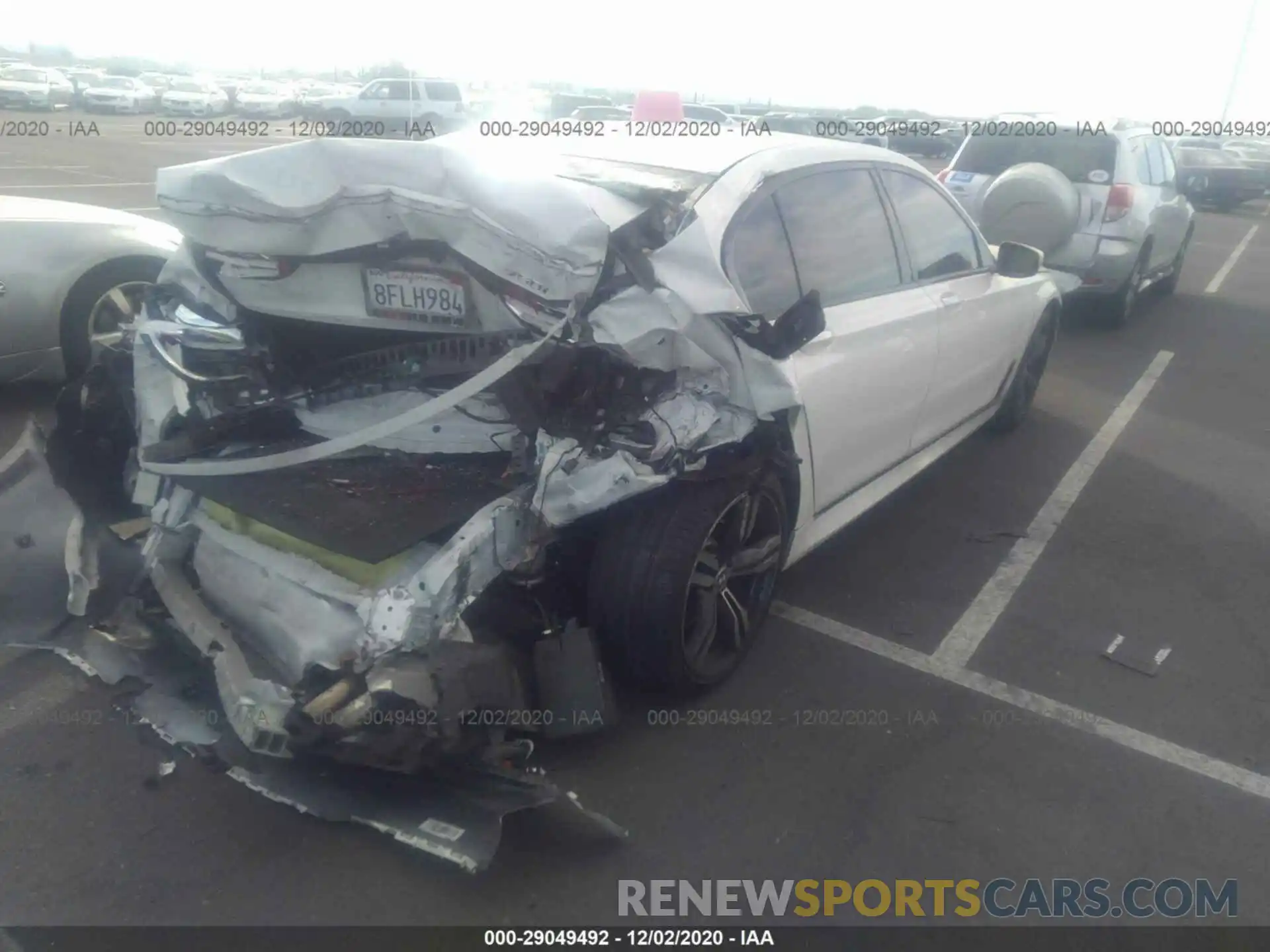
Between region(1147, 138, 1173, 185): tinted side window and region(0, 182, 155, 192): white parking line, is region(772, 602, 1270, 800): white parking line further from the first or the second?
region(0, 182, 155, 192): white parking line

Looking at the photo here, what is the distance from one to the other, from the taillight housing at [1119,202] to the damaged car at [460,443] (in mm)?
5468

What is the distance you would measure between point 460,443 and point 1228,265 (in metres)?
14.0

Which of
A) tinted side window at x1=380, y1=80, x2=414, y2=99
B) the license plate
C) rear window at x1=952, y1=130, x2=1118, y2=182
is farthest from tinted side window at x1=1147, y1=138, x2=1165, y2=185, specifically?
tinted side window at x1=380, y1=80, x2=414, y2=99

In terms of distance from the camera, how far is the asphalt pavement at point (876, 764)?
8.20 ft

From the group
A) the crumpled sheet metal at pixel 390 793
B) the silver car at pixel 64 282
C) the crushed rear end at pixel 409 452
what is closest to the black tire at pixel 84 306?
the silver car at pixel 64 282

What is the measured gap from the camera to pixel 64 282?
5.15 metres

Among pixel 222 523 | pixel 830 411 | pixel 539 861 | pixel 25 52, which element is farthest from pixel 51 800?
pixel 25 52

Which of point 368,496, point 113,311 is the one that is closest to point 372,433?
point 368,496

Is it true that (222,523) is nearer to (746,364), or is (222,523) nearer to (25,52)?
(746,364)

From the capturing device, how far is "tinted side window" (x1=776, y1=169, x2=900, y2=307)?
3482 millimetres

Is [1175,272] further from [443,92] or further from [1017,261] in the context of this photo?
[443,92]

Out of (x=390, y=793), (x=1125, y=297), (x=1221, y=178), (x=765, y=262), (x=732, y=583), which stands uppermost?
(x=765, y=262)

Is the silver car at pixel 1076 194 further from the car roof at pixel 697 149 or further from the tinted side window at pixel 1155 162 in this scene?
the car roof at pixel 697 149

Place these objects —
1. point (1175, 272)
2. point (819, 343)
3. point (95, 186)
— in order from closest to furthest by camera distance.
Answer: point (819, 343) → point (1175, 272) → point (95, 186)
